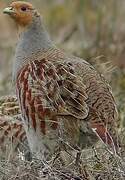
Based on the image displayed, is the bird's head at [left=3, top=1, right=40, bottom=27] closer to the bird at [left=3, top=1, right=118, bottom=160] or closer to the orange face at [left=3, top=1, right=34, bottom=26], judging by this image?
the orange face at [left=3, top=1, right=34, bottom=26]

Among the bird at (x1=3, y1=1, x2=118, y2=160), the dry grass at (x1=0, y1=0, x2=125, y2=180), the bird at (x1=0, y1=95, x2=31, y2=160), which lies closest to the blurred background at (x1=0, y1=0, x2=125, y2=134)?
the dry grass at (x1=0, y1=0, x2=125, y2=180)

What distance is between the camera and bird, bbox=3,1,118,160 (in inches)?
208

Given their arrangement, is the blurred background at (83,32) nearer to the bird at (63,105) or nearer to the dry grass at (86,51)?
the dry grass at (86,51)

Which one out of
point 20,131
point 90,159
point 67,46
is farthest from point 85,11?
point 90,159

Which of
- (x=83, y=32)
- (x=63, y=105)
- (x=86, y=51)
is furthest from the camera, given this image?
(x=83, y=32)

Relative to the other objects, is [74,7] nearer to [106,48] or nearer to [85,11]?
[85,11]

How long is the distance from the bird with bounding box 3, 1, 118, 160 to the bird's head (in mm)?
353

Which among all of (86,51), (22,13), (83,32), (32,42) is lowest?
(32,42)

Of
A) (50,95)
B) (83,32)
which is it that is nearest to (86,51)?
(83,32)

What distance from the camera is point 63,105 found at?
5.34m

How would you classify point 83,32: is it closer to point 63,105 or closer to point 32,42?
point 32,42

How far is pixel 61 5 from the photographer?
450 inches

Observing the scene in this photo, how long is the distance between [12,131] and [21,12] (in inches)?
36.1

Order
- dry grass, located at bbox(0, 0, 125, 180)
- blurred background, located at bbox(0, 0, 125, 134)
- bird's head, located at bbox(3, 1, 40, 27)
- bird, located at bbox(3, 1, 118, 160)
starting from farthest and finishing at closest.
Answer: blurred background, located at bbox(0, 0, 125, 134)
bird's head, located at bbox(3, 1, 40, 27)
bird, located at bbox(3, 1, 118, 160)
dry grass, located at bbox(0, 0, 125, 180)
